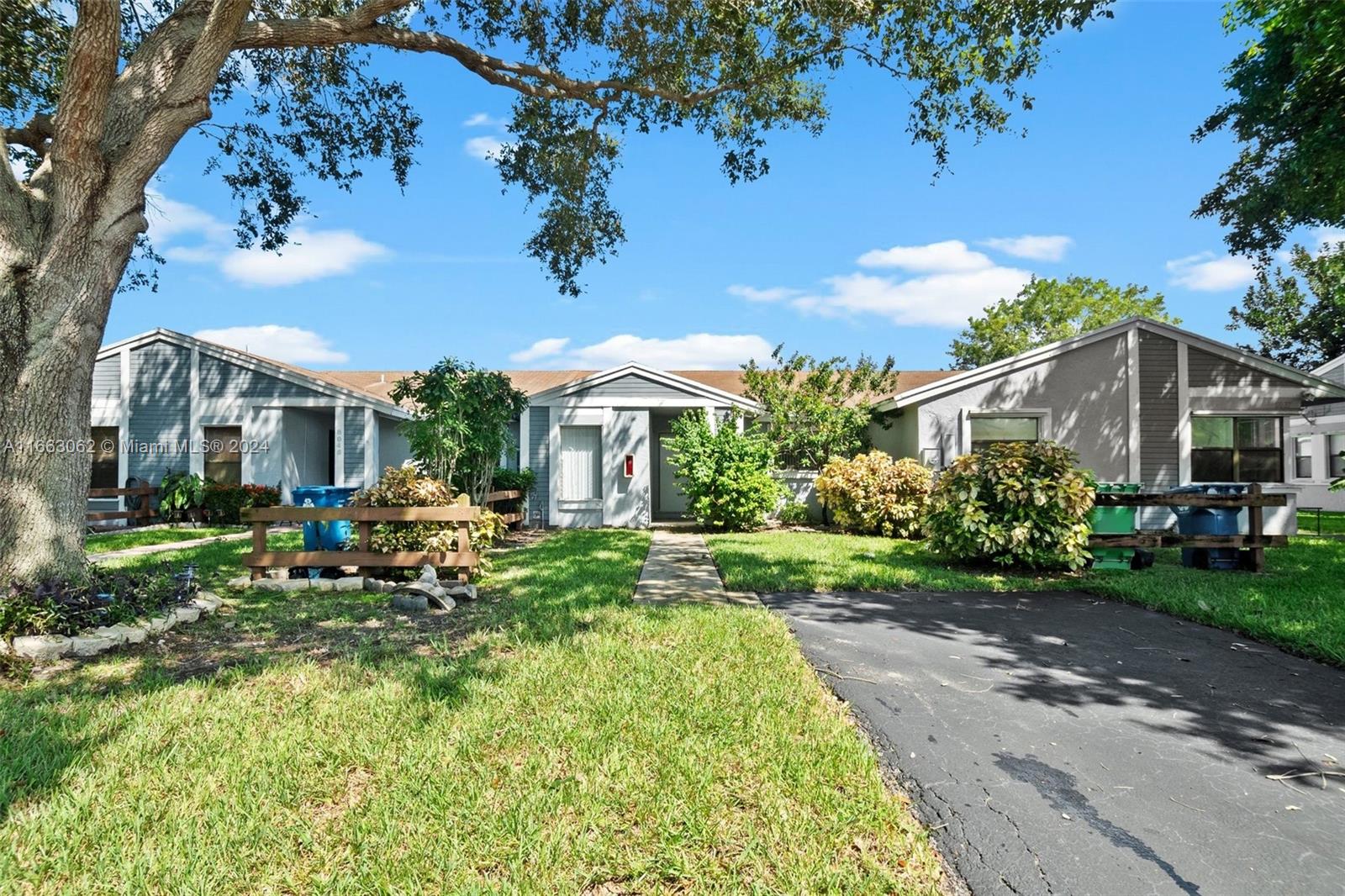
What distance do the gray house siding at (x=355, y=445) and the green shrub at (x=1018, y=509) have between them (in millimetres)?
14029

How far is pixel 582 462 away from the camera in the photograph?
15977mm

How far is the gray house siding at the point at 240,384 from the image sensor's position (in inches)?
658

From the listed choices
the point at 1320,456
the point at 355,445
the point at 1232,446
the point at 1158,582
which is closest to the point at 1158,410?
the point at 1232,446

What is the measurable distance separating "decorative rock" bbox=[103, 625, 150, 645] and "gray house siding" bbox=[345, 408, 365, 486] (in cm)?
1200

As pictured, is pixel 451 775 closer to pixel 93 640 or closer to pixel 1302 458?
pixel 93 640

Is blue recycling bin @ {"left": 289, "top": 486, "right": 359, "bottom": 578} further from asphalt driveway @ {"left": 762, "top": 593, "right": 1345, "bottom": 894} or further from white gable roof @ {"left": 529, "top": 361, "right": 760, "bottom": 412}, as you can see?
white gable roof @ {"left": 529, "top": 361, "right": 760, "bottom": 412}

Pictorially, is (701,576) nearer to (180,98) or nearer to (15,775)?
(15,775)

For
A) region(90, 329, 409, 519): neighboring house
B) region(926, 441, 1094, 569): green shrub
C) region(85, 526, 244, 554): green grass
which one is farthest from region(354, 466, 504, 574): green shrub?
region(90, 329, 409, 519): neighboring house

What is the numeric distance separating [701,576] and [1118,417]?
37.9 ft

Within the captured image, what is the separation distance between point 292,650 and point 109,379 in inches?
647

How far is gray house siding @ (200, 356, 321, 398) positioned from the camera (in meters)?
16.7

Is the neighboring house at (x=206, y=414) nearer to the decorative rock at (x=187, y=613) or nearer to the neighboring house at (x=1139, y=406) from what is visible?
the decorative rock at (x=187, y=613)

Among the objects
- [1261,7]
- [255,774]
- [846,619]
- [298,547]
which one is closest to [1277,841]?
[846,619]

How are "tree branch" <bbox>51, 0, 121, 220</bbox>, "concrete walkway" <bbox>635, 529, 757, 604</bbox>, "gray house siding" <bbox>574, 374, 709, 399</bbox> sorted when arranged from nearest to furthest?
1. "tree branch" <bbox>51, 0, 121, 220</bbox>
2. "concrete walkway" <bbox>635, 529, 757, 604</bbox>
3. "gray house siding" <bbox>574, 374, 709, 399</bbox>
